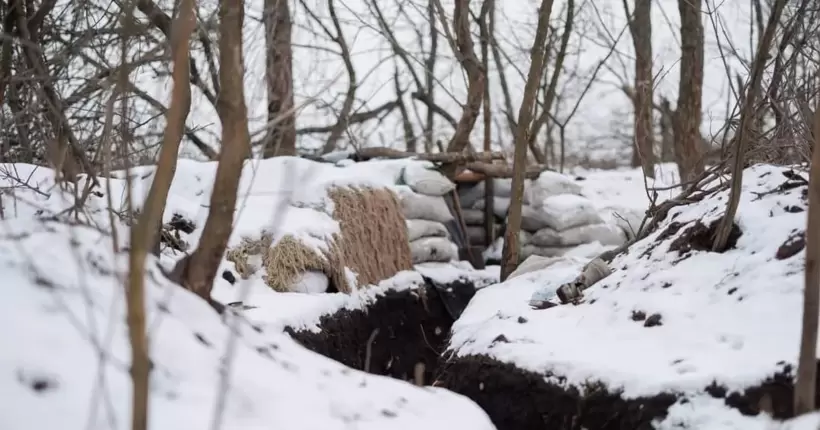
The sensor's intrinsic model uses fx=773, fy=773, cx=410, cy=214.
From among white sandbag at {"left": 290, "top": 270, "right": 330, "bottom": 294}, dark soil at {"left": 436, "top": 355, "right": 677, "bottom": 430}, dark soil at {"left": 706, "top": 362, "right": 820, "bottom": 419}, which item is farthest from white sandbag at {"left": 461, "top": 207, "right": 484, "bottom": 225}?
dark soil at {"left": 706, "top": 362, "right": 820, "bottom": 419}

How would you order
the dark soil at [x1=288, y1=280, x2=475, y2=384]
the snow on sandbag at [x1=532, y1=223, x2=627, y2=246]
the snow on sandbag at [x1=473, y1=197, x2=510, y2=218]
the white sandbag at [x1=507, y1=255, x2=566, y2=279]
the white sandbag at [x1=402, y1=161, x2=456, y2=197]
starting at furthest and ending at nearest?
the snow on sandbag at [x1=473, y1=197, x2=510, y2=218]
the snow on sandbag at [x1=532, y1=223, x2=627, y2=246]
the white sandbag at [x1=402, y1=161, x2=456, y2=197]
the white sandbag at [x1=507, y1=255, x2=566, y2=279]
the dark soil at [x1=288, y1=280, x2=475, y2=384]

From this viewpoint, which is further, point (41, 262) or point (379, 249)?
point (379, 249)

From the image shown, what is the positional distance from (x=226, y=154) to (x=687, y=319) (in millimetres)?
1600

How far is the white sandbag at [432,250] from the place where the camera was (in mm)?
5909

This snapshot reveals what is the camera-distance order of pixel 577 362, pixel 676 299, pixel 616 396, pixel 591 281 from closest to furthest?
pixel 616 396
pixel 577 362
pixel 676 299
pixel 591 281

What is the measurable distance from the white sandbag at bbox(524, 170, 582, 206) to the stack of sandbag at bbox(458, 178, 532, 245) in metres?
0.06

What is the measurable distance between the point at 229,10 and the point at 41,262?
667 millimetres

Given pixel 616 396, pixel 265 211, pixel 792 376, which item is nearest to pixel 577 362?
pixel 616 396

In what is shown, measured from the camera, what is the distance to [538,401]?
2.49m

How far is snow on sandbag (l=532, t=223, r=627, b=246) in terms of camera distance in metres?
6.71

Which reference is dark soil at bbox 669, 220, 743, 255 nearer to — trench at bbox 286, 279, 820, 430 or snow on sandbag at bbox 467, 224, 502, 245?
trench at bbox 286, 279, 820, 430

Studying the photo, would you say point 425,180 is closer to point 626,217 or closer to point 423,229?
point 423,229

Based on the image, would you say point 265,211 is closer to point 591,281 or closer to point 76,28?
point 76,28

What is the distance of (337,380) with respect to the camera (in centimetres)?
169
